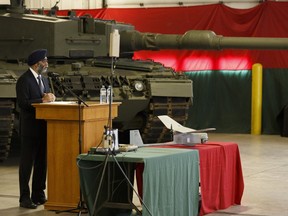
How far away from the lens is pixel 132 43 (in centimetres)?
→ 1642

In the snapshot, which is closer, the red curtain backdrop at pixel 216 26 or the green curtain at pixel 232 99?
the red curtain backdrop at pixel 216 26

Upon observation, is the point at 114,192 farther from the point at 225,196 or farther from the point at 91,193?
the point at 225,196

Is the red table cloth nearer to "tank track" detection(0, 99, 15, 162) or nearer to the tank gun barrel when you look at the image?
"tank track" detection(0, 99, 15, 162)

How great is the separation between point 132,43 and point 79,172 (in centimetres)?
828

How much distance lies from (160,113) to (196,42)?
169 centimetres

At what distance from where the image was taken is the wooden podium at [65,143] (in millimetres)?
8969

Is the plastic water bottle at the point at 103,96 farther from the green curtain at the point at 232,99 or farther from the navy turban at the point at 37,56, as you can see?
the green curtain at the point at 232,99

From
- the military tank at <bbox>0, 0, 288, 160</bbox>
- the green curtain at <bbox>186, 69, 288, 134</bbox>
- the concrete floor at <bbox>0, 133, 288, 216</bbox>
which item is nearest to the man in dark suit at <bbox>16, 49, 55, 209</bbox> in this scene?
the concrete floor at <bbox>0, 133, 288, 216</bbox>

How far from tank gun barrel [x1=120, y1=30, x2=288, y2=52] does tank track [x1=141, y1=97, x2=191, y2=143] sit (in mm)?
1203

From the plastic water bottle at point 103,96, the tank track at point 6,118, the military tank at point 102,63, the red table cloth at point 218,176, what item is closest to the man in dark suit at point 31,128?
the plastic water bottle at point 103,96

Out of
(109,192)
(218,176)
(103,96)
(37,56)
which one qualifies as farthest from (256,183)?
(37,56)

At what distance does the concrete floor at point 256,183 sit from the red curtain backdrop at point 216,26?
3.47m

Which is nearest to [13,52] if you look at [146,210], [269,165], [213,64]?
[269,165]

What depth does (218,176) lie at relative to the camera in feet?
30.9
